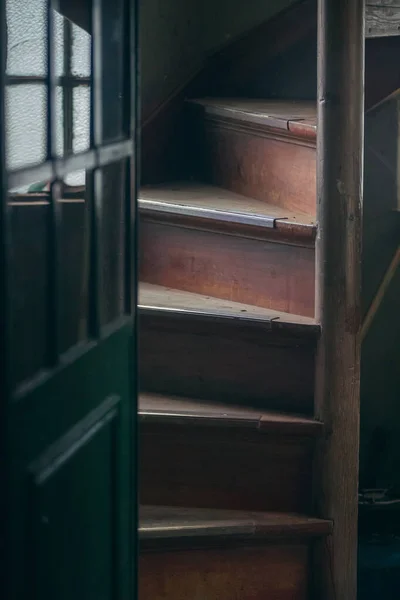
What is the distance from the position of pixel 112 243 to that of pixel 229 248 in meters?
0.72

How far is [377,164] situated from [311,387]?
122 centimetres

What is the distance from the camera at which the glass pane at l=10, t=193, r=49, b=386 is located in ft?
5.67

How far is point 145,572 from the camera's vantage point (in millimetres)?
2561

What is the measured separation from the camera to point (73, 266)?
6.63 ft

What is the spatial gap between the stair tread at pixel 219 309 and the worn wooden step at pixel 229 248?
45mm

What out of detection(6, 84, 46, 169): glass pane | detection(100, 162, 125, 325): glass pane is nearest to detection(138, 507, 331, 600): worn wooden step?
detection(100, 162, 125, 325): glass pane

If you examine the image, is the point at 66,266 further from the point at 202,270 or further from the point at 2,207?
the point at 202,270

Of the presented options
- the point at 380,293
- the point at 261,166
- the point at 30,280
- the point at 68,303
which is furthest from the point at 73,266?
the point at 380,293

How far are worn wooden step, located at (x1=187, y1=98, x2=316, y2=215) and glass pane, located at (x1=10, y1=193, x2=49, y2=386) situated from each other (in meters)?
1.11

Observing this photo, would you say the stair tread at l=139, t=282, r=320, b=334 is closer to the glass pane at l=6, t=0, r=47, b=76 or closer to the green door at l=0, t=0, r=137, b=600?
the green door at l=0, t=0, r=137, b=600

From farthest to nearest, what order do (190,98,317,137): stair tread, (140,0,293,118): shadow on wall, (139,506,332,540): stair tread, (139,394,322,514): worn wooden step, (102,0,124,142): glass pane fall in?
(140,0,293,118): shadow on wall
(190,98,317,137): stair tread
(139,394,322,514): worn wooden step
(139,506,332,540): stair tread
(102,0,124,142): glass pane

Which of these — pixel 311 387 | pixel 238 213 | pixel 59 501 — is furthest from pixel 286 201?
pixel 59 501

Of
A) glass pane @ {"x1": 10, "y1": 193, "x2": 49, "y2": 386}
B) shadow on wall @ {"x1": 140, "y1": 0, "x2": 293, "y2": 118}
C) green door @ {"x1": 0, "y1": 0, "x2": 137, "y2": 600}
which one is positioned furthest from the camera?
shadow on wall @ {"x1": 140, "y1": 0, "x2": 293, "y2": 118}

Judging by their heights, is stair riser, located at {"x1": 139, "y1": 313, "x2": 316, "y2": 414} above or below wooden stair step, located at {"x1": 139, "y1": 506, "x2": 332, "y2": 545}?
above
